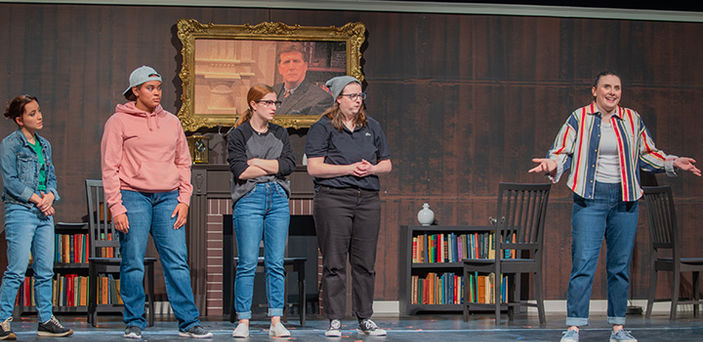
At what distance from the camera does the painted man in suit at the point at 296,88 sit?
21.6ft

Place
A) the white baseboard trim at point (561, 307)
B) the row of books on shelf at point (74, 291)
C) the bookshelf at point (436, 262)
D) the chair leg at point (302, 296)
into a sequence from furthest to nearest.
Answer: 1. the white baseboard trim at point (561, 307)
2. the bookshelf at point (436, 262)
3. the row of books on shelf at point (74, 291)
4. the chair leg at point (302, 296)

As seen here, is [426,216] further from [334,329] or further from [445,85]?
[334,329]

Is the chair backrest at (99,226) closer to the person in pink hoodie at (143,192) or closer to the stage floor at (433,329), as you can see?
the stage floor at (433,329)

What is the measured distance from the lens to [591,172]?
388cm

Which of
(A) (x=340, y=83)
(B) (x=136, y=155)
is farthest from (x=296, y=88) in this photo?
(B) (x=136, y=155)

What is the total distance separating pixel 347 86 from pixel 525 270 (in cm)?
218

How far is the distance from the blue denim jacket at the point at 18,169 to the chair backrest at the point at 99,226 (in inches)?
45.9

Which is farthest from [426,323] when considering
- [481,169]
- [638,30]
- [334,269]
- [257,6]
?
[638,30]

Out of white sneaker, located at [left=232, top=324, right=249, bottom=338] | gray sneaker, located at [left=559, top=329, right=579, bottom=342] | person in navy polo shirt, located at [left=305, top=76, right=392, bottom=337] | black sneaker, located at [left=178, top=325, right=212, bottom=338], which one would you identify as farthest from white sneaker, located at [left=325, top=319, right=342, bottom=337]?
gray sneaker, located at [left=559, top=329, right=579, bottom=342]

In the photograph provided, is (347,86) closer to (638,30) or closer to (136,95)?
(136,95)

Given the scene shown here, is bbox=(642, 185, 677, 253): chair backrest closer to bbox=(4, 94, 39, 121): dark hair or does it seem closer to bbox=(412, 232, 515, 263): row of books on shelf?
bbox=(412, 232, 515, 263): row of books on shelf

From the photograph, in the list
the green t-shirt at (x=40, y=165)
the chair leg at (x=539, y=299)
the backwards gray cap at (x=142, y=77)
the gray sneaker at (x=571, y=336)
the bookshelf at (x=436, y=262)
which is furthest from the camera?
the bookshelf at (x=436, y=262)

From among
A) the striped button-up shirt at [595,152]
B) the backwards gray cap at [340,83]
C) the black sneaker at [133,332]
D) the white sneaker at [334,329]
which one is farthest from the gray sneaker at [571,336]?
the black sneaker at [133,332]

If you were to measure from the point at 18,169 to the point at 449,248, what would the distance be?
11.5 ft
